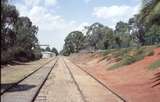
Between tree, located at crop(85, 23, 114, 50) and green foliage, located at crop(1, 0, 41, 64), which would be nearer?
green foliage, located at crop(1, 0, 41, 64)

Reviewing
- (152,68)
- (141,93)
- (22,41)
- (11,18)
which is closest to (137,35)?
(22,41)

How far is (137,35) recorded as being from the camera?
141375mm

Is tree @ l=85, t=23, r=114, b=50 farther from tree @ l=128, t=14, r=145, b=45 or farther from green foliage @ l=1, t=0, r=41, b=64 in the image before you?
green foliage @ l=1, t=0, r=41, b=64

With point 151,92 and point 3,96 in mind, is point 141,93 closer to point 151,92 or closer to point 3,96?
point 151,92

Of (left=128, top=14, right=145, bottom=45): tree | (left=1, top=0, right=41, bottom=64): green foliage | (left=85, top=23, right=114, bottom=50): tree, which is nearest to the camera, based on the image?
(left=1, top=0, right=41, bottom=64): green foliage

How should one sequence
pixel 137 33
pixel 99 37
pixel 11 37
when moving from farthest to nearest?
pixel 99 37
pixel 137 33
pixel 11 37

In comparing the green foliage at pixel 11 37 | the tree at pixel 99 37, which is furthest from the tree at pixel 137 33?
the green foliage at pixel 11 37

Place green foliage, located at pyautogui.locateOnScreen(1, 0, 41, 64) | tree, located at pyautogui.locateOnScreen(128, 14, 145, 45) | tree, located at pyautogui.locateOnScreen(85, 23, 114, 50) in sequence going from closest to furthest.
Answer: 1. green foliage, located at pyautogui.locateOnScreen(1, 0, 41, 64)
2. tree, located at pyautogui.locateOnScreen(128, 14, 145, 45)
3. tree, located at pyautogui.locateOnScreen(85, 23, 114, 50)

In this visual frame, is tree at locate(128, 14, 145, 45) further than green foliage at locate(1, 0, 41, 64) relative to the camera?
Yes

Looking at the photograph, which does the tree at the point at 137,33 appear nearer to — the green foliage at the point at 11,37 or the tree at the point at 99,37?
the tree at the point at 99,37

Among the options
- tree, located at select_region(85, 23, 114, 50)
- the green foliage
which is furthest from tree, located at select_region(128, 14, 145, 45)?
the green foliage

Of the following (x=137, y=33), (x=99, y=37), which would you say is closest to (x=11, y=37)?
(x=137, y=33)

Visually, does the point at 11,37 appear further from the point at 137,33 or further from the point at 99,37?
the point at 99,37

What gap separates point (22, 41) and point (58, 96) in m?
95.7
